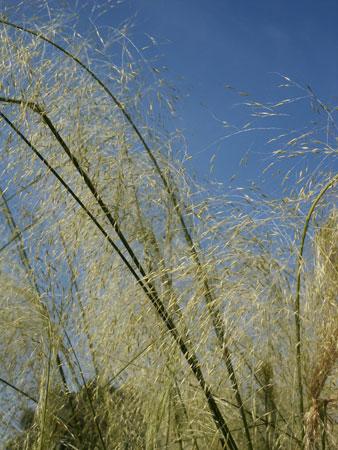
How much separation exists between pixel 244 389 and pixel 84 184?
0.78 metres

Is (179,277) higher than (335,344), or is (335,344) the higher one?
(179,277)

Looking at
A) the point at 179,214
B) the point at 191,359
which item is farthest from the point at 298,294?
the point at 179,214

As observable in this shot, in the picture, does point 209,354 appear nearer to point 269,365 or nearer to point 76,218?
point 269,365

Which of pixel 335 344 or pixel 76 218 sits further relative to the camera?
pixel 76 218

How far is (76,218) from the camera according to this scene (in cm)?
200

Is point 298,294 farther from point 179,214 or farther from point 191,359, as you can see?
point 179,214

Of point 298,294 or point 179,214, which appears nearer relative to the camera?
point 298,294

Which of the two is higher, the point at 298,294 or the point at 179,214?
the point at 179,214

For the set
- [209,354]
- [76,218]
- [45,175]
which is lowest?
[209,354]

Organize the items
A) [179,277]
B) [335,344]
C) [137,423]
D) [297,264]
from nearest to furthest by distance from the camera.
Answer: [335,344] → [297,264] → [179,277] → [137,423]

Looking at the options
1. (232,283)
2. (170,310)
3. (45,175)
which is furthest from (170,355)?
(45,175)

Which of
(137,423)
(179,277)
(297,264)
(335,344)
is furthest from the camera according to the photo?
(137,423)

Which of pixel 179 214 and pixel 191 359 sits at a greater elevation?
pixel 179 214

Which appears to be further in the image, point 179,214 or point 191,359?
point 179,214
